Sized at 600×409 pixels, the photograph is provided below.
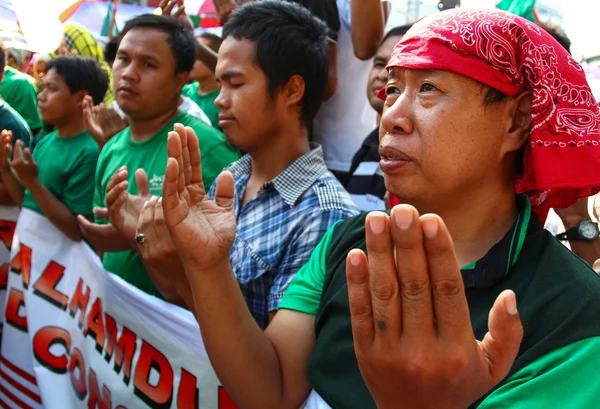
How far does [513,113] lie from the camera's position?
54.2 inches

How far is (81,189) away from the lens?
11.7 feet

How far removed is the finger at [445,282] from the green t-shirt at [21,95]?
566 cm

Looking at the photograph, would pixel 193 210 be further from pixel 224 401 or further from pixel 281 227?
pixel 224 401

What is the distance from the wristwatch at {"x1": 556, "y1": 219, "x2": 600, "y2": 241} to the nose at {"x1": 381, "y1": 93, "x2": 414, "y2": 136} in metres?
1.15

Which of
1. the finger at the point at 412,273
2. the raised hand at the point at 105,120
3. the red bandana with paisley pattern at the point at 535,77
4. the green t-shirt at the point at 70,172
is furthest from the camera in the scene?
the raised hand at the point at 105,120

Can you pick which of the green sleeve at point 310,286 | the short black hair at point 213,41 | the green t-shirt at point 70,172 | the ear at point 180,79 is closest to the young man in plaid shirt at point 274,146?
the green sleeve at point 310,286

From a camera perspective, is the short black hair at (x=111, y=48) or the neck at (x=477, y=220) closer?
the neck at (x=477, y=220)

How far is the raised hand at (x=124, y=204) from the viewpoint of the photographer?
7.00 feet

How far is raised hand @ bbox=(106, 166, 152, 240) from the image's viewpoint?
84.0 inches

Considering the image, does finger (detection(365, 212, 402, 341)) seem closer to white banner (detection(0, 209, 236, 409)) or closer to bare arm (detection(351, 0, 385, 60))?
white banner (detection(0, 209, 236, 409))

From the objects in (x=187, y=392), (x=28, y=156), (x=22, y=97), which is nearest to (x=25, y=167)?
(x=28, y=156)

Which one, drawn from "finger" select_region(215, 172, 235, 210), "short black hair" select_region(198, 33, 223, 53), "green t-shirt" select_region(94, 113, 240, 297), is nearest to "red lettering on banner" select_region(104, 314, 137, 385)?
"green t-shirt" select_region(94, 113, 240, 297)

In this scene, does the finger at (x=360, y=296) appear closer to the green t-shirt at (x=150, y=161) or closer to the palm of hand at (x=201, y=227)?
the palm of hand at (x=201, y=227)

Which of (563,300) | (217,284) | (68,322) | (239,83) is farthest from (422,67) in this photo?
(68,322)
